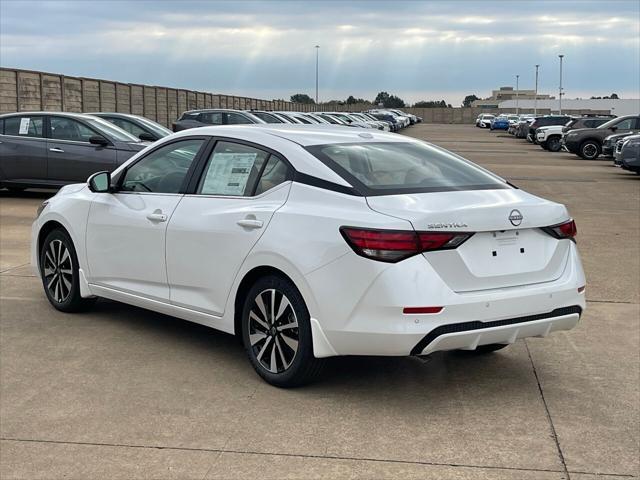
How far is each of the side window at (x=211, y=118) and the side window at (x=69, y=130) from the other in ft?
36.1

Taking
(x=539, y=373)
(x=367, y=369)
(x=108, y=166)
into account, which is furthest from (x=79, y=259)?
(x=108, y=166)

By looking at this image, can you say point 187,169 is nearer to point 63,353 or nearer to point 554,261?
point 63,353

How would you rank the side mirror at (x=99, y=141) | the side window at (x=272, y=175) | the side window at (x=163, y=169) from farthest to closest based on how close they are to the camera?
the side mirror at (x=99, y=141)
the side window at (x=163, y=169)
the side window at (x=272, y=175)

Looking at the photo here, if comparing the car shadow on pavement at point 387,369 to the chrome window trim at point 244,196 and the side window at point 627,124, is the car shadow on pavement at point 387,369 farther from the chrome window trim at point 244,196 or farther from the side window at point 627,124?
the side window at point 627,124

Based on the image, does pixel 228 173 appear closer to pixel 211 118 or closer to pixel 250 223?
pixel 250 223

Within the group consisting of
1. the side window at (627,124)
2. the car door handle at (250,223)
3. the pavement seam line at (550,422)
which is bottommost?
the pavement seam line at (550,422)

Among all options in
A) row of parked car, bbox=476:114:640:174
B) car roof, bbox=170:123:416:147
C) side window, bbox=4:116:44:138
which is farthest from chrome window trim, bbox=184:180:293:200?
row of parked car, bbox=476:114:640:174

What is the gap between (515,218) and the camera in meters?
4.77

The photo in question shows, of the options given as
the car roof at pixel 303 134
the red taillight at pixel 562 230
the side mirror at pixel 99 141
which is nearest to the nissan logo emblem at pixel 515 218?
the red taillight at pixel 562 230

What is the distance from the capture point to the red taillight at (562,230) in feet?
16.4

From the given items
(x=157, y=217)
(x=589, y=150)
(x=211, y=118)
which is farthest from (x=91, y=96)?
(x=157, y=217)

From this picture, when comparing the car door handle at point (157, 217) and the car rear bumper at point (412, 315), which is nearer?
the car rear bumper at point (412, 315)

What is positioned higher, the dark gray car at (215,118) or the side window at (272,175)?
the dark gray car at (215,118)

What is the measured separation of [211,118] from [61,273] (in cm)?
1994
